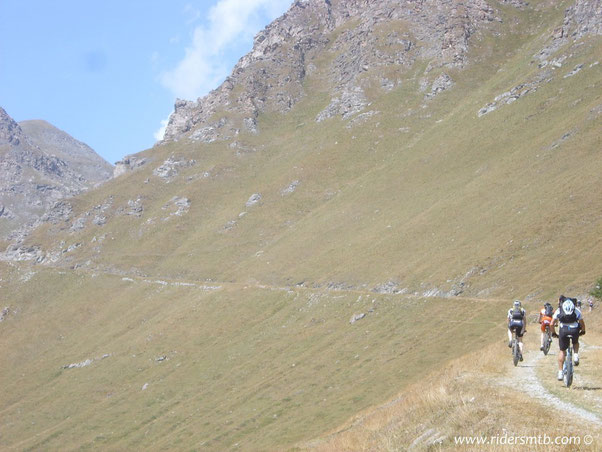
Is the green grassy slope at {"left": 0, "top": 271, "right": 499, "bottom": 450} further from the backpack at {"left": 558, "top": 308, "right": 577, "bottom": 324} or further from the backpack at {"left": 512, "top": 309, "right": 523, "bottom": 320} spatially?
the backpack at {"left": 558, "top": 308, "right": 577, "bottom": 324}

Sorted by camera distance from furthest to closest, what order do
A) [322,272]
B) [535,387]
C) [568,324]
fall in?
[322,272] → [535,387] → [568,324]

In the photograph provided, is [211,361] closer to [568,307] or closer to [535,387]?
[535,387]

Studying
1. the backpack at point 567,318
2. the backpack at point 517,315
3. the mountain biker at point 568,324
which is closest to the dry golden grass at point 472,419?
the mountain biker at point 568,324

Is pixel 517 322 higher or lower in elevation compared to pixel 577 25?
lower

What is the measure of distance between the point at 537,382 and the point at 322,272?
279 feet

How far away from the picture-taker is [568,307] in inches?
651

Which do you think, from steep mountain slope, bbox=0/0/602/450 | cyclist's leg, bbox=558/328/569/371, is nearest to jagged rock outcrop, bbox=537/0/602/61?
steep mountain slope, bbox=0/0/602/450

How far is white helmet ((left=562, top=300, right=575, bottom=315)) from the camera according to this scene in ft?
54.3

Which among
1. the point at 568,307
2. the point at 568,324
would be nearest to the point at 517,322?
the point at 568,324

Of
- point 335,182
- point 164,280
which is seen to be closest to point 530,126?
point 335,182

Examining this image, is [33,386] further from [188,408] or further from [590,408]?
[590,408]

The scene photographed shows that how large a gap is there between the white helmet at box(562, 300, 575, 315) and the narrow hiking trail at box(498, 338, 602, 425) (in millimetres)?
2298

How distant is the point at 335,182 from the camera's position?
164 metres

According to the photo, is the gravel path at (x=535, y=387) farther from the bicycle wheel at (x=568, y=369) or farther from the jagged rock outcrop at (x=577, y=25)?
the jagged rock outcrop at (x=577, y=25)
